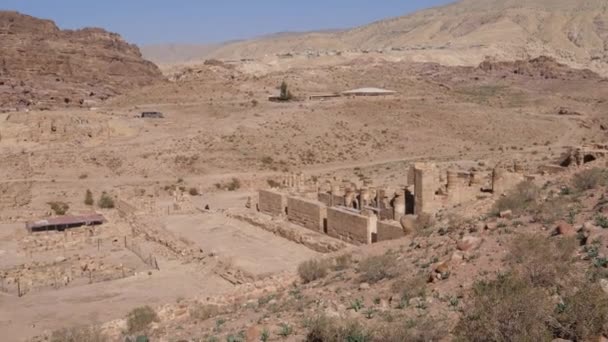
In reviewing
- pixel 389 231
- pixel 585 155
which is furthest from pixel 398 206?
pixel 585 155

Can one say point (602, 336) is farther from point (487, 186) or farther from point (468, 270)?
point (487, 186)

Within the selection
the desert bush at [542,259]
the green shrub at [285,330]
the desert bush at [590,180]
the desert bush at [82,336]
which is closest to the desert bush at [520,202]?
the desert bush at [590,180]

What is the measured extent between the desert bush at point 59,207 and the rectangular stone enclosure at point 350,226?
1185cm

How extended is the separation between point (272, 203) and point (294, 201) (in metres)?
1.93

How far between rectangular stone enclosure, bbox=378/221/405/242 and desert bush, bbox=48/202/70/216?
→ 14.2 meters

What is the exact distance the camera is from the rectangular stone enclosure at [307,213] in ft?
63.1

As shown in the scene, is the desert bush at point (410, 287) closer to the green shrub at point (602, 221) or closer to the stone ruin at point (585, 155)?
the green shrub at point (602, 221)

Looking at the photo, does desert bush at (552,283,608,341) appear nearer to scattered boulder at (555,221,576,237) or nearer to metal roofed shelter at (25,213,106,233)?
scattered boulder at (555,221,576,237)

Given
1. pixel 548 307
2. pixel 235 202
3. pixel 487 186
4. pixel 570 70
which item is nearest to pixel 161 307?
pixel 548 307

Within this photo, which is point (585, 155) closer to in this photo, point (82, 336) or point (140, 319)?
point (140, 319)

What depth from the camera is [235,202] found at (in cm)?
2683

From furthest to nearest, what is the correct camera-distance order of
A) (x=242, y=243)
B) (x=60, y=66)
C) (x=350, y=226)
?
(x=60, y=66), (x=242, y=243), (x=350, y=226)

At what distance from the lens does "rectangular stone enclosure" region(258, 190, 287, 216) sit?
22.0 meters

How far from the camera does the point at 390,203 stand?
19062 millimetres
